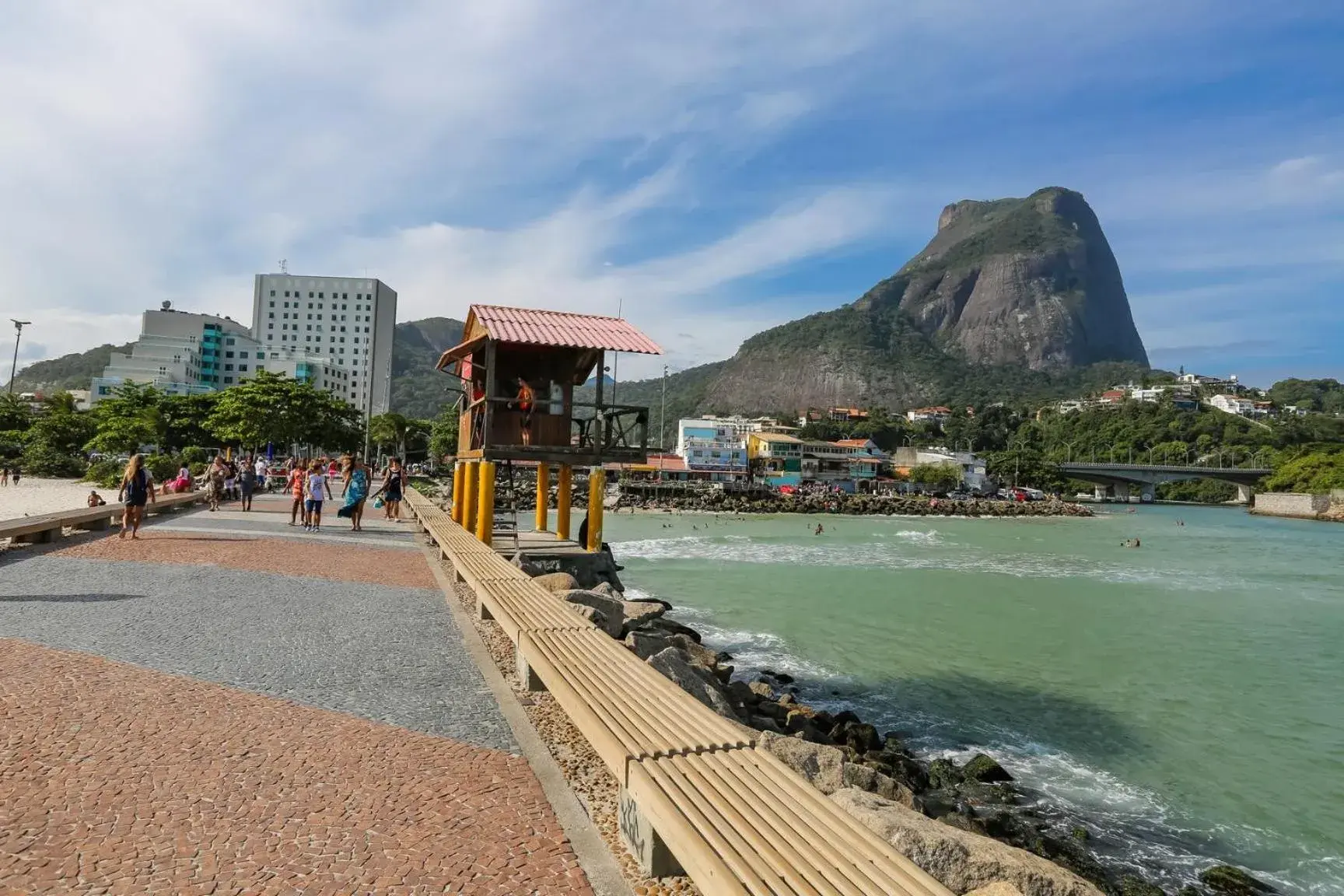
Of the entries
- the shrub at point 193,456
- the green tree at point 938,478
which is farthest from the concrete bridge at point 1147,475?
the shrub at point 193,456

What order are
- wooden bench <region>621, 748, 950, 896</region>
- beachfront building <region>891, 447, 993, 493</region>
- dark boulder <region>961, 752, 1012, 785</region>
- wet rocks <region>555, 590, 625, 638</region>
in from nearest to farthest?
1. wooden bench <region>621, 748, 950, 896</region>
2. dark boulder <region>961, 752, 1012, 785</region>
3. wet rocks <region>555, 590, 625, 638</region>
4. beachfront building <region>891, 447, 993, 493</region>

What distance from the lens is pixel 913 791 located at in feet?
24.4

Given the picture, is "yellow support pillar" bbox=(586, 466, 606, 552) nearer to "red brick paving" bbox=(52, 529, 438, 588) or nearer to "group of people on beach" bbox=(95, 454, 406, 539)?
"red brick paving" bbox=(52, 529, 438, 588)

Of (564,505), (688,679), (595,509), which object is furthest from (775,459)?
(688,679)

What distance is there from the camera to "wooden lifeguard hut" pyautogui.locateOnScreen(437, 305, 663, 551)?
1285cm

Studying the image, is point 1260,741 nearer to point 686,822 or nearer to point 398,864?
point 686,822

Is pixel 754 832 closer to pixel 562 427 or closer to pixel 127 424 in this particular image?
pixel 562 427

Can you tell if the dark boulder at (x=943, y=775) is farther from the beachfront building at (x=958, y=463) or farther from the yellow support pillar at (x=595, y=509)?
the beachfront building at (x=958, y=463)

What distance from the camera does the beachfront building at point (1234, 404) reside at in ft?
559

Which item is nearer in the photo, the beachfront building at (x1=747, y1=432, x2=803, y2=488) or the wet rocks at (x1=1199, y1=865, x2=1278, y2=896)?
the wet rocks at (x1=1199, y1=865, x2=1278, y2=896)

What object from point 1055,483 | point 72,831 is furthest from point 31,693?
point 1055,483

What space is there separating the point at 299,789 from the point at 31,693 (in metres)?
2.57

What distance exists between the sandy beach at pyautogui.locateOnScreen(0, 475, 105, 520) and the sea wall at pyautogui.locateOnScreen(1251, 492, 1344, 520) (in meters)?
102

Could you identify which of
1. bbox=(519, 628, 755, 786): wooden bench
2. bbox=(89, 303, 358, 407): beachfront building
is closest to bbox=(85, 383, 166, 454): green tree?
bbox=(519, 628, 755, 786): wooden bench
